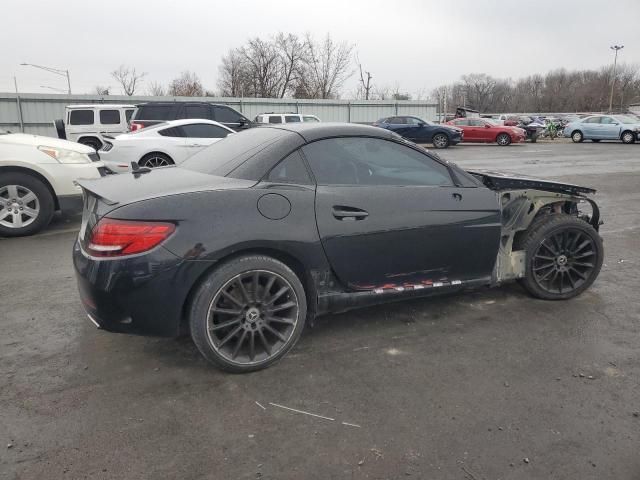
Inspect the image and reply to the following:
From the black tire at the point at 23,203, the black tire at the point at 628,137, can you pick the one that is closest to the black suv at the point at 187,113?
the black tire at the point at 23,203

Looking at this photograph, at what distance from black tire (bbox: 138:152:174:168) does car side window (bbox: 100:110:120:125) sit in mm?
9520

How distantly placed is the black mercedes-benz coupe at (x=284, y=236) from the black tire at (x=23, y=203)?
3.51 metres

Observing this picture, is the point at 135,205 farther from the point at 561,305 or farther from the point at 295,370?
the point at 561,305

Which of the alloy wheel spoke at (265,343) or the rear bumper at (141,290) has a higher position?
the rear bumper at (141,290)

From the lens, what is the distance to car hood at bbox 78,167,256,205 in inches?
118

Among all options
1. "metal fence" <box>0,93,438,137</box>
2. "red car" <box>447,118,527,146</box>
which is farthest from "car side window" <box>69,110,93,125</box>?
"red car" <box>447,118,527,146</box>

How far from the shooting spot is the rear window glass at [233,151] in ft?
11.2

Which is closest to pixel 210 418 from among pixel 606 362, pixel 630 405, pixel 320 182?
pixel 320 182

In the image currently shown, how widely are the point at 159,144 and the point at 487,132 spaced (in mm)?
21509

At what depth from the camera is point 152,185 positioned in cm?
321

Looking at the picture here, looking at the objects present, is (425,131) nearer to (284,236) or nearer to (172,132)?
(172,132)

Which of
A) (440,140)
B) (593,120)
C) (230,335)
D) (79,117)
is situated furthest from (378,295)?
(593,120)

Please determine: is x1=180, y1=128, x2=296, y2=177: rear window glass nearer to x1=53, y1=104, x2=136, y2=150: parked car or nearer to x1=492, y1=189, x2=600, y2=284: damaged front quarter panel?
x1=492, y1=189, x2=600, y2=284: damaged front quarter panel

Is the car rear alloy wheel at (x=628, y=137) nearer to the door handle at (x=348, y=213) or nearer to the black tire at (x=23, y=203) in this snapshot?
the black tire at (x=23, y=203)
